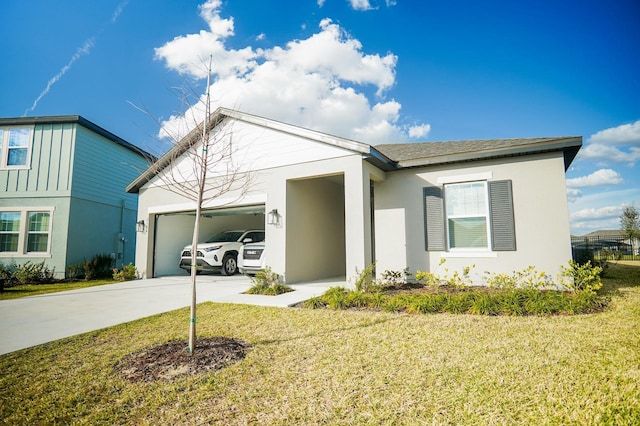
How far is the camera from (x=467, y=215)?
791cm

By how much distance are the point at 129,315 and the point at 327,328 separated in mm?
3844

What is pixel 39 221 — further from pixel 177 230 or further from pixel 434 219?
pixel 434 219

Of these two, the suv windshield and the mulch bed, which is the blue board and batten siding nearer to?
the suv windshield

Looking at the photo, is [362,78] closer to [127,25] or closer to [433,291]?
[127,25]

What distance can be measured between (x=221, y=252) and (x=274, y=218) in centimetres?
356

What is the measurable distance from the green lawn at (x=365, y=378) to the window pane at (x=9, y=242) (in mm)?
11472

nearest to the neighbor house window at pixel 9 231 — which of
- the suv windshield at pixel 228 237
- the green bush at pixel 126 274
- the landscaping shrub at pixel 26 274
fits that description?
the landscaping shrub at pixel 26 274

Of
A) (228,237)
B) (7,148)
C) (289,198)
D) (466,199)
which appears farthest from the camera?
(7,148)

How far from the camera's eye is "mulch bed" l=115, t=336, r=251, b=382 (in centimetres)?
319

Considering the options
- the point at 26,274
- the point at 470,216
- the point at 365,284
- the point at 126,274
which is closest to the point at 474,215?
the point at 470,216

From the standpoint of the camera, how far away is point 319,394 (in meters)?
2.65

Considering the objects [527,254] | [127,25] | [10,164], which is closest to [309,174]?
[527,254]

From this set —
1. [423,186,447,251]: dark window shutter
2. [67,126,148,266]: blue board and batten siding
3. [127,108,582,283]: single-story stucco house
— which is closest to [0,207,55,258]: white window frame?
[67,126,148,266]: blue board and batten siding

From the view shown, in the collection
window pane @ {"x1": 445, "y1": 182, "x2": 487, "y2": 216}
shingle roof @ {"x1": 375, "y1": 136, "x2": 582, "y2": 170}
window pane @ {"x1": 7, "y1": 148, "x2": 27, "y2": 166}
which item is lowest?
window pane @ {"x1": 445, "y1": 182, "x2": 487, "y2": 216}
